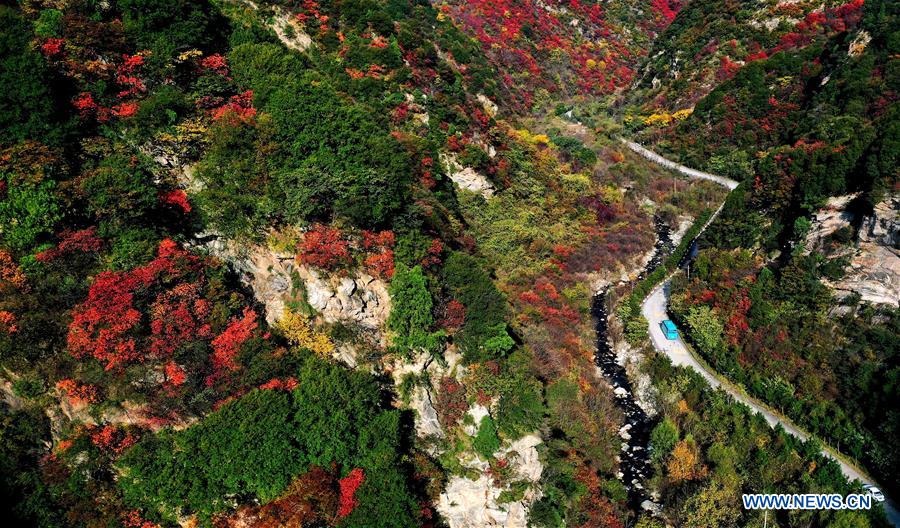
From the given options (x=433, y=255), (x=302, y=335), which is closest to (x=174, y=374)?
(x=302, y=335)

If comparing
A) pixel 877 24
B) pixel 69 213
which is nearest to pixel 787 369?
pixel 69 213

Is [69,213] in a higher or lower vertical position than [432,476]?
higher

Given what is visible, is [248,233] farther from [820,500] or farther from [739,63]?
[739,63]

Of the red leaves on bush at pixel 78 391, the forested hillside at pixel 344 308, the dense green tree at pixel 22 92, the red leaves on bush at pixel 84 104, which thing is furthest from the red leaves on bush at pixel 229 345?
the red leaves on bush at pixel 84 104

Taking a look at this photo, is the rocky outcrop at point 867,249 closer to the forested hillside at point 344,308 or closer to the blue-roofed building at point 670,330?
the forested hillside at point 344,308

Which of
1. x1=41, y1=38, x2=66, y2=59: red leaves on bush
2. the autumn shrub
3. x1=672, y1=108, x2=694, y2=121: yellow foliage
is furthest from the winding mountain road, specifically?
x1=41, y1=38, x2=66, y2=59: red leaves on bush

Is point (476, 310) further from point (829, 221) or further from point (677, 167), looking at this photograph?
point (677, 167)
